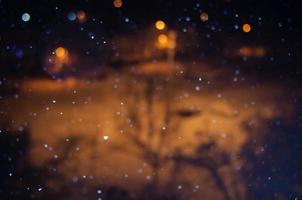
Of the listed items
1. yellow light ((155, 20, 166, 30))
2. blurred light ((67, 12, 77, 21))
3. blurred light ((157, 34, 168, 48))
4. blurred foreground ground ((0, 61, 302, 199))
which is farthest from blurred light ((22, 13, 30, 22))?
blurred light ((157, 34, 168, 48))

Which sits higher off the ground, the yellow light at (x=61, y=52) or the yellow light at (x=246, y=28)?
the yellow light at (x=61, y=52)

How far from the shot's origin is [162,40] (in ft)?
19.9

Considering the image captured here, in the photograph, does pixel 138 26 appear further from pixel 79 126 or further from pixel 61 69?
pixel 79 126

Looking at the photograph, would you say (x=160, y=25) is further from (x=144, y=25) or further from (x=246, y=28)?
(x=246, y=28)

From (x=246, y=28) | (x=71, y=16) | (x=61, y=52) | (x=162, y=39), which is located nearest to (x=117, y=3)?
(x=71, y=16)

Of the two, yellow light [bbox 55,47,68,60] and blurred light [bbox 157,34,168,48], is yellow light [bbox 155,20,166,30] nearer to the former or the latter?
blurred light [bbox 157,34,168,48]

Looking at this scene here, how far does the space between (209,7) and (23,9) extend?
8.01 feet

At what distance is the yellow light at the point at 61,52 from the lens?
570 cm

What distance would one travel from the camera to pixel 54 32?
214 inches

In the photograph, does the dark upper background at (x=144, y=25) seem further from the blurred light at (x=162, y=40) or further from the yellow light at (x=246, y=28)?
the blurred light at (x=162, y=40)

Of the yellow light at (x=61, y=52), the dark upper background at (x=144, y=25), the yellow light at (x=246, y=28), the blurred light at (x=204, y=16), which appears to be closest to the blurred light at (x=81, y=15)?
the dark upper background at (x=144, y=25)

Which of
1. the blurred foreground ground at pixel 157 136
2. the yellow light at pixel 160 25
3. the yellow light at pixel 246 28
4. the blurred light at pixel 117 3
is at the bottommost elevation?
the blurred foreground ground at pixel 157 136

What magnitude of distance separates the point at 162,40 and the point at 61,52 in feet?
4.86

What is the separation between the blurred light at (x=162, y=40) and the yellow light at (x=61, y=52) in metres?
1.37
